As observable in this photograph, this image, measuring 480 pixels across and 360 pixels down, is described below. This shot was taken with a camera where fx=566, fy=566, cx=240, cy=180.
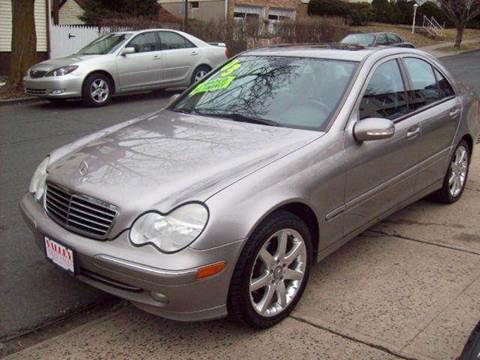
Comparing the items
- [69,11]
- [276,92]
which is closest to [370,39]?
[69,11]

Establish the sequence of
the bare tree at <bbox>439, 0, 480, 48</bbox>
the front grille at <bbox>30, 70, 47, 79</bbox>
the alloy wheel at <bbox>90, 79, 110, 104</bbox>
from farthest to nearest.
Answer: the bare tree at <bbox>439, 0, 480, 48</bbox> → the alloy wheel at <bbox>90, 79, 110, 104</bbox> → the front grille at <bbox>30, 70, 47, 79</bbox>

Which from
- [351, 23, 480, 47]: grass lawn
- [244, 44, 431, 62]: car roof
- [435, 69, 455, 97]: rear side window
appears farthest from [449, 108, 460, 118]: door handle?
[351, 23, 480, 47]: grass lawn

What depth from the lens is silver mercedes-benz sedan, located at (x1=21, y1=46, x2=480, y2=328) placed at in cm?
286

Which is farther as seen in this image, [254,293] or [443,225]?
[443,225]

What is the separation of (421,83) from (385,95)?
75cm

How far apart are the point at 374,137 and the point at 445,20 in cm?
4245

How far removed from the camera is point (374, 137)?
12.0 ft

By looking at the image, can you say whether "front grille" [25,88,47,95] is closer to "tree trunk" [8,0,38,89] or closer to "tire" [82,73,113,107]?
"tire" [82,73,113,107]

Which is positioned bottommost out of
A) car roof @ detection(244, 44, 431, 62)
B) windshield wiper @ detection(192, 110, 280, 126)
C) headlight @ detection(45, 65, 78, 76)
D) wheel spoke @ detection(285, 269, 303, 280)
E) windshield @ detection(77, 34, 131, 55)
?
wheel spoke @ detection(285, 269, 303, 280)

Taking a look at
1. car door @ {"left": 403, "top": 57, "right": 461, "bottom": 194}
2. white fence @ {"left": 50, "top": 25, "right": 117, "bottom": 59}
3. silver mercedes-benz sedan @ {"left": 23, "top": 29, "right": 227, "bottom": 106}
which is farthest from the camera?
white fence @ {"left": 50, "top": 25, "right": 117, "bottom": 59}

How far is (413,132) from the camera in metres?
4.41

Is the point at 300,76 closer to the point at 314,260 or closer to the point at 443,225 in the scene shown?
the point at 314,260

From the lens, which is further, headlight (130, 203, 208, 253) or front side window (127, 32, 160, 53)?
front side window (127, 32, 160, 53)

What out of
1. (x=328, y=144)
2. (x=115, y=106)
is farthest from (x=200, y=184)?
(x=115, y=106)
